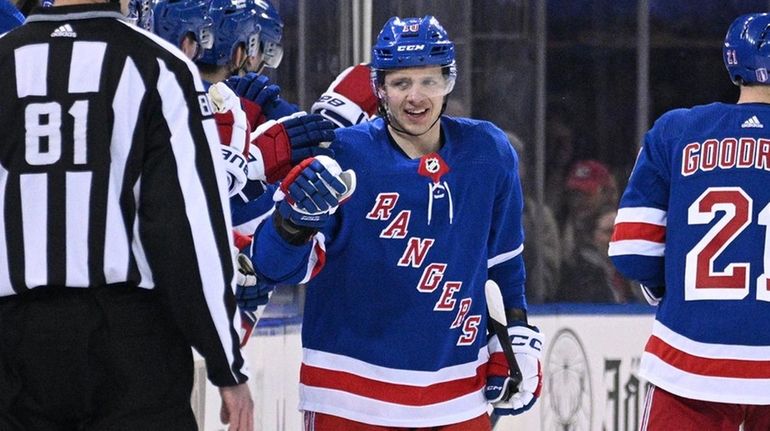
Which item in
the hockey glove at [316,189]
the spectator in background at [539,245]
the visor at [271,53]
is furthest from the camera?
the spectator in background at [539,245]

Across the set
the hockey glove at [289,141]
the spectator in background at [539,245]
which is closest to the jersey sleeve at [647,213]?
the hockey glove at [289,141]

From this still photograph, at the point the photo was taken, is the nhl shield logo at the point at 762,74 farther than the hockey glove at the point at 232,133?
Yes

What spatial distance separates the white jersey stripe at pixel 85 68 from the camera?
224cm

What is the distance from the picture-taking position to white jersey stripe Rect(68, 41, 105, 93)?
7.35 feet

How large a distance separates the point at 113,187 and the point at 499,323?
1.24 meters

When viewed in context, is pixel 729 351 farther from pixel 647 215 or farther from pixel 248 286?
pixel 248 286

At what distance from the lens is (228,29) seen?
3.43m

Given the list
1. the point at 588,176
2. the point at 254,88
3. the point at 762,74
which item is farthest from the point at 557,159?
the point at 254,88

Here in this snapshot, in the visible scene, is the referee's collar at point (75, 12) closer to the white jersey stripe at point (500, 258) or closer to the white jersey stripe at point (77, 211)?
the white jersey stripe at point (77, 211)

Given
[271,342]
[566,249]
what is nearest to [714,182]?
[271,342]

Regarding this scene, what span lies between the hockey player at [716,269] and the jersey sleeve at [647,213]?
1 cm

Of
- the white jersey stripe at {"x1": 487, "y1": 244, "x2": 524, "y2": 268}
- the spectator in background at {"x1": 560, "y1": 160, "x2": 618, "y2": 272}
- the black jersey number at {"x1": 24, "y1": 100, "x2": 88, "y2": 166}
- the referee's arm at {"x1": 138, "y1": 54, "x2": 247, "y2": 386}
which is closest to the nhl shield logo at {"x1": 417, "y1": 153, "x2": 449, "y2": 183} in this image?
the white jersey stripe at {"x1": 487, "y1": 244, "x2": 524, "y2": 268}

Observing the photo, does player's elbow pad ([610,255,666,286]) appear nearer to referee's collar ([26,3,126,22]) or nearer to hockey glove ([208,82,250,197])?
hockey glove ([208,82,250,197])

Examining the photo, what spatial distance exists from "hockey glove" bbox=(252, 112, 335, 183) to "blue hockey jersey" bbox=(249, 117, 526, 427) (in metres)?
0.04
